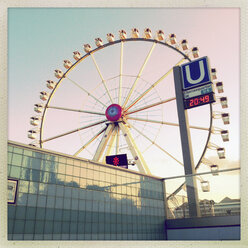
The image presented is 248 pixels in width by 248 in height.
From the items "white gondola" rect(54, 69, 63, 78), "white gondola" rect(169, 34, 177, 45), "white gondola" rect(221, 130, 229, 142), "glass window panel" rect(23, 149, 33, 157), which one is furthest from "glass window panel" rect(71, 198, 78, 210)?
"white gondola" rect(169, 34, 177, 45)

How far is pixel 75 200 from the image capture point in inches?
632

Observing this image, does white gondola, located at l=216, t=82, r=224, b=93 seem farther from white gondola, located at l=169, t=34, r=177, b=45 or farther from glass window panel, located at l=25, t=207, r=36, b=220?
glass window panel, located at l=25, t=207, r=36, b=220

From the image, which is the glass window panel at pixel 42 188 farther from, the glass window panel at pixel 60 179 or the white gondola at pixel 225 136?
the white gondola at pixel 225 136

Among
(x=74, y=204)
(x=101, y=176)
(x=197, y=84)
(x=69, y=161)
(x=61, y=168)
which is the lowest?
(x=74, y=204)

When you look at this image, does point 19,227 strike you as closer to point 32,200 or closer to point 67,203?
point 32,200

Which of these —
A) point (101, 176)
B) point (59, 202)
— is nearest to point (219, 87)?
point (101, 176)

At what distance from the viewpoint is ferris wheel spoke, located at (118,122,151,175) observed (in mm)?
22281

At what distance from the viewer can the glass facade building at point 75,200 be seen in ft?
44.9

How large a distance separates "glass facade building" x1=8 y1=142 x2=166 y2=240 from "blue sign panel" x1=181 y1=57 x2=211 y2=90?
23.1ft

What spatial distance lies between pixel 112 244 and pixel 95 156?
12.7 metres

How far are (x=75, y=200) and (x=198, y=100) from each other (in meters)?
9.63

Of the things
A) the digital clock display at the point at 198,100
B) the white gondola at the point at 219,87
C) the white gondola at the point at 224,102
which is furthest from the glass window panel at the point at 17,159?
the white gondola at the point at 219,87

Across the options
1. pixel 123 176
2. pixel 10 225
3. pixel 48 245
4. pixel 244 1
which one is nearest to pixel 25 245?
pixel 48 245

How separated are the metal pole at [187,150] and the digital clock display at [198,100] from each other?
0.42m
